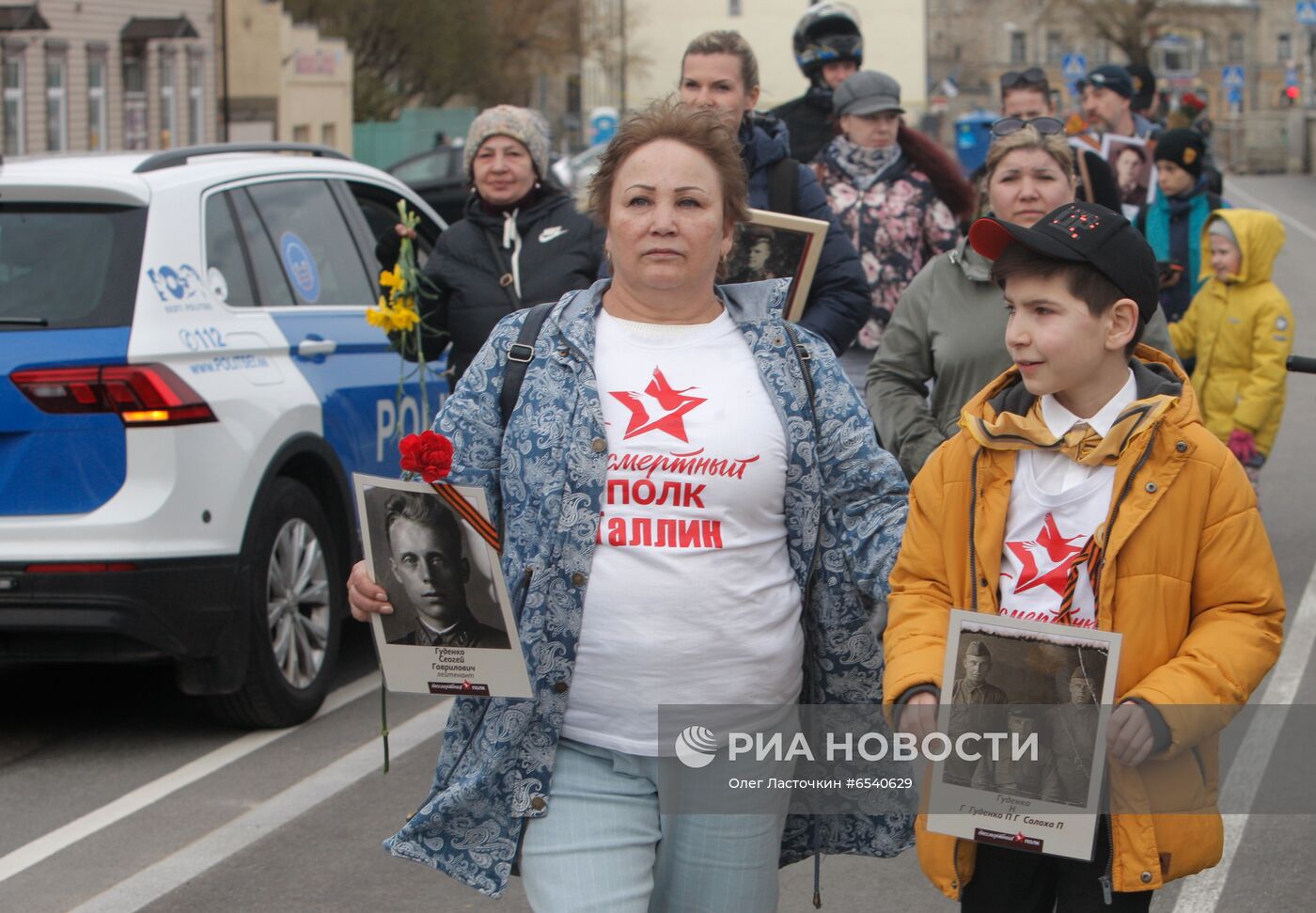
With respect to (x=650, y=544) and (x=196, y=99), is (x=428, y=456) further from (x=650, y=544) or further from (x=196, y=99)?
(x=196, y=99)

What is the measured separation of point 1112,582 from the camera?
124 inches

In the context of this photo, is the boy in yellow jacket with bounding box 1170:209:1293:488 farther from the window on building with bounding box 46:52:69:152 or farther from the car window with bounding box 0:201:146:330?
the window on building with bounding box 46:52:69:152

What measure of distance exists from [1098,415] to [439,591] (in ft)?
3.65

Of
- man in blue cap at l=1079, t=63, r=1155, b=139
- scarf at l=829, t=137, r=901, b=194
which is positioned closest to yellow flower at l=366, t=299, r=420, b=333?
scarf at l=829, t=137, r=901, b=194

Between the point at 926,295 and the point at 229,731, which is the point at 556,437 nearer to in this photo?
the point at 926,295

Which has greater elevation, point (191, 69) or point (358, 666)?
point (191, 69)

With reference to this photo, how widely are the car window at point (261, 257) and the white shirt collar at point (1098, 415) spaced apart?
14.0 ft

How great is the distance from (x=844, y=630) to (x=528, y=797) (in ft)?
2.08

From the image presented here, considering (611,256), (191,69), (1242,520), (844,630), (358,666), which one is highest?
(191,69)

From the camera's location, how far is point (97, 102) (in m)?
32.9

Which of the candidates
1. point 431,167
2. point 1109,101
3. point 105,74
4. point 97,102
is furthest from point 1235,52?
point 1109,101

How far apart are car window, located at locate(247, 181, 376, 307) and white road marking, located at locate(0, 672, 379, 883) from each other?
60.0 inches

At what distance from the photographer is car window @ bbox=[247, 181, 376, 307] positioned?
7363 mm

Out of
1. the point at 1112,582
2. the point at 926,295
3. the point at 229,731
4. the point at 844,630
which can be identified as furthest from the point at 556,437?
the point at 229,731
